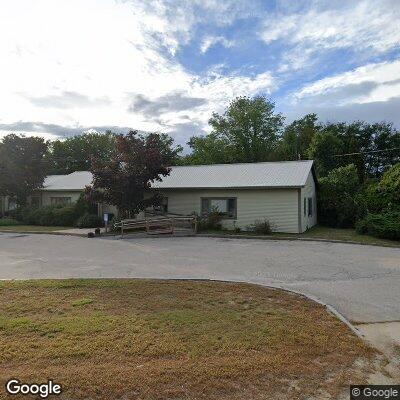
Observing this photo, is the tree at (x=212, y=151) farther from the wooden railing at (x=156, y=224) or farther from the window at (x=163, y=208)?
the wooden railing at (x=156, y=224)

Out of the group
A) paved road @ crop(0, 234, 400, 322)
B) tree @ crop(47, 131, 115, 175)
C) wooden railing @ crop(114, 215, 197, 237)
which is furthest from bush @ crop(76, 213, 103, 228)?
tree @ crop(47, 131, 115, 175)

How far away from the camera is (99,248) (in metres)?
14.9

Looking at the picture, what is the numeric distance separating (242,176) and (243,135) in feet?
89.7

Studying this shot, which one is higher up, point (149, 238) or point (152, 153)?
point (152, 153)

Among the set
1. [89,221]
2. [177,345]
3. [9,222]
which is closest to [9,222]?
[9,222]

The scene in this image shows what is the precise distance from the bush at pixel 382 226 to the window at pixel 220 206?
710cm

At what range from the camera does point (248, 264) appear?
11461 millimetres

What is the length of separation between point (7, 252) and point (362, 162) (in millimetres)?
42287

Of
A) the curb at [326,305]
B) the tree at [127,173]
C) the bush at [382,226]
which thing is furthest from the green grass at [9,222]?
the bush at [382,226]

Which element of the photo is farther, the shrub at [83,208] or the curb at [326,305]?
the shrub at [83,208]

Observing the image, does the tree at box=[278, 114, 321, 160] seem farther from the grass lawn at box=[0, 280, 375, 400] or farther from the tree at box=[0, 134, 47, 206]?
the grass lawn at box=[0, 280, 375, 400]

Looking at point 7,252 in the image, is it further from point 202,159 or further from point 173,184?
point 202,159

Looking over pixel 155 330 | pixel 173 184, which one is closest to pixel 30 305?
pixel 155 330

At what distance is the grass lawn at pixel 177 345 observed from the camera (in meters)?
3.96
